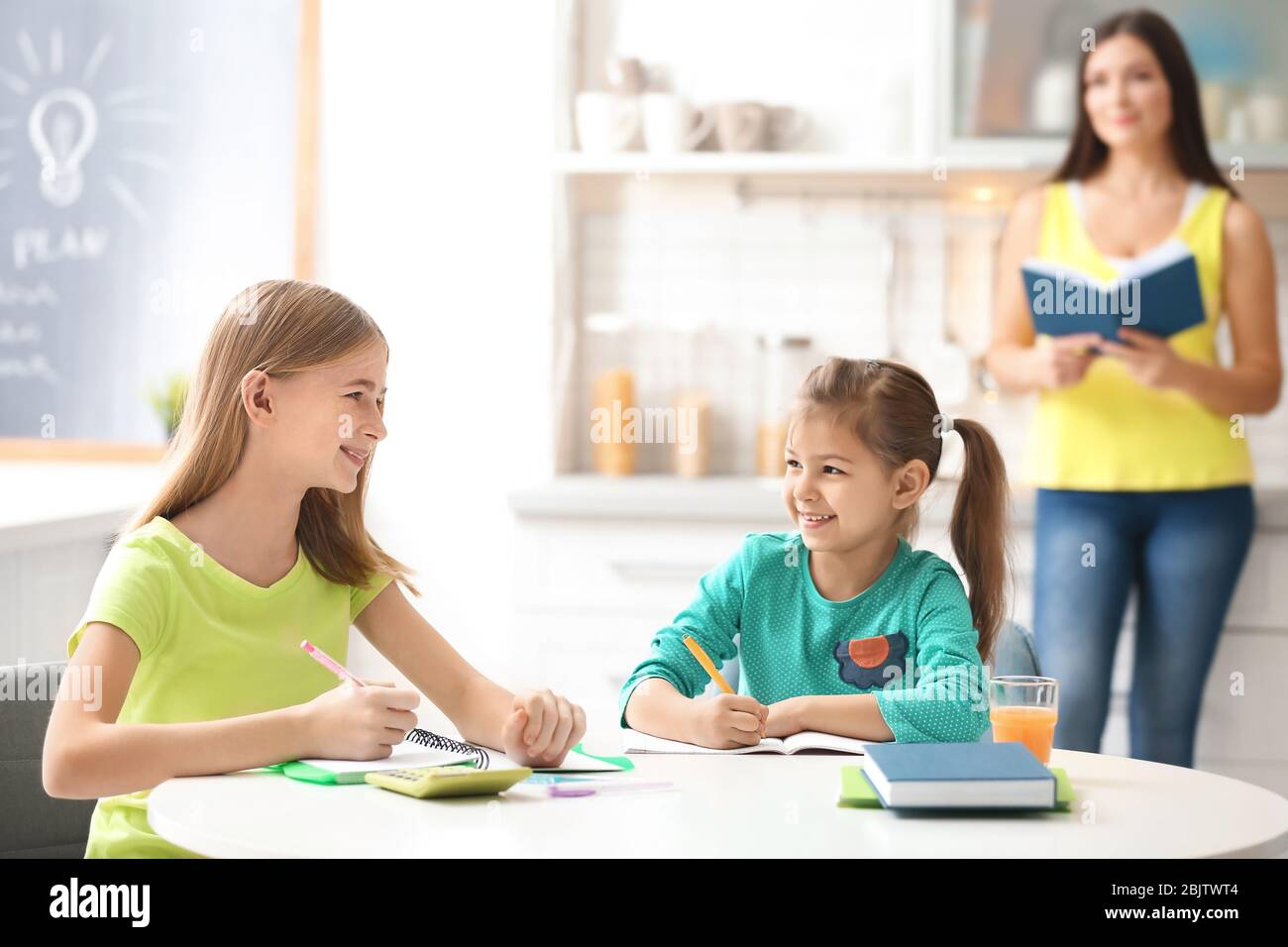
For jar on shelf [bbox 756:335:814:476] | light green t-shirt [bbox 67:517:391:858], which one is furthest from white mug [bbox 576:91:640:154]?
light green t-shirt [bbox 67:517:391:858]

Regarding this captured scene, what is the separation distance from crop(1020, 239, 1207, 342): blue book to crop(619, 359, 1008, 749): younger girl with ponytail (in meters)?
1.10

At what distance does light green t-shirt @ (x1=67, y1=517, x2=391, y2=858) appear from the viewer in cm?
121

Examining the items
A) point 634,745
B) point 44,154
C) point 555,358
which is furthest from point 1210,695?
point 44,154

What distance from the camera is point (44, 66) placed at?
330 cm

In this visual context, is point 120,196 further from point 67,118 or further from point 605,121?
point 605,121

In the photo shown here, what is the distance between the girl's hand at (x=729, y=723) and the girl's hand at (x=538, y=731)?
0.14m

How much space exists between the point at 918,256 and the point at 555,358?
0.85m

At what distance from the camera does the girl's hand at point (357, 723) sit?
1.13 metres

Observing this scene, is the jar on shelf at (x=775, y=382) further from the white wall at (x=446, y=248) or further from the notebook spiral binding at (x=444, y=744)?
the notebook spiral binding at (x=444, y=744)

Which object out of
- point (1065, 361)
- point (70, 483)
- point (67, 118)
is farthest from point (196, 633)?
point (67, 118)

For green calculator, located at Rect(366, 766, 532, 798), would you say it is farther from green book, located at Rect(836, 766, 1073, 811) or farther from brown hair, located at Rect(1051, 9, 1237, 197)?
brown hair, located at Rect(1051, 9, 1237, 197)

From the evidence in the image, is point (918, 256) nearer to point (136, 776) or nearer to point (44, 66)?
point (44, 66)
